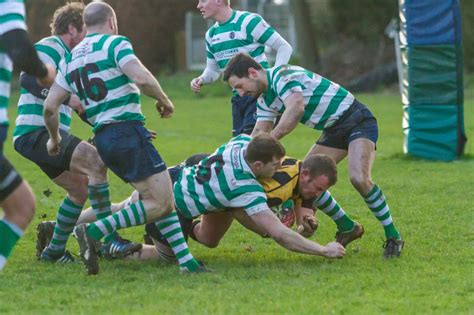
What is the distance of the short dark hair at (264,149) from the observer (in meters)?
6.86

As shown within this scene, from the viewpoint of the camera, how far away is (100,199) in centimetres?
735

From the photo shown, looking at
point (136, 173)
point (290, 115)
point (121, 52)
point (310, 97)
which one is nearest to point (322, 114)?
point (310, 97)

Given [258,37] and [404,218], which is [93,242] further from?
[404,218]

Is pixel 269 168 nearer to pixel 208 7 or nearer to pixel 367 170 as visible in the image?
pixel 367 170

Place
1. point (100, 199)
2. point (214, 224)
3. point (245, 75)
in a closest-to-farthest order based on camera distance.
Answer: point (100, 199) < point (245, 75) < point (214, 224)

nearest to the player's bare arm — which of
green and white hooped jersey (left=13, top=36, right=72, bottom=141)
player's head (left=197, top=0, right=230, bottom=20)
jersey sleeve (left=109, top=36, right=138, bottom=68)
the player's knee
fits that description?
the player's knee

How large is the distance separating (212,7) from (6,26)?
3.54 m

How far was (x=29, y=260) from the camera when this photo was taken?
7695 mm

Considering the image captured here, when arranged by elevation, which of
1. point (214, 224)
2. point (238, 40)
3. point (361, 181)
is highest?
point (238, 40)

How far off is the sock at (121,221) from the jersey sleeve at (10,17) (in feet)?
5.20

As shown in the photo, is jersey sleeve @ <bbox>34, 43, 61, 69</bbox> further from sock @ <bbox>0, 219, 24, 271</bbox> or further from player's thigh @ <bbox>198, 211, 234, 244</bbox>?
sock @ <bbox>0, 219, 24, 271</bbox>

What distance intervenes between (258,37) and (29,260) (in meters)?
2.73

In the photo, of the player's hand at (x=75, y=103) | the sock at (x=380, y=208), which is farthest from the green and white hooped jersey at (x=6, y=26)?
the sock at (x=380, y=208)

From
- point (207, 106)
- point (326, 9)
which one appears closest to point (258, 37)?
point (207, 106)
